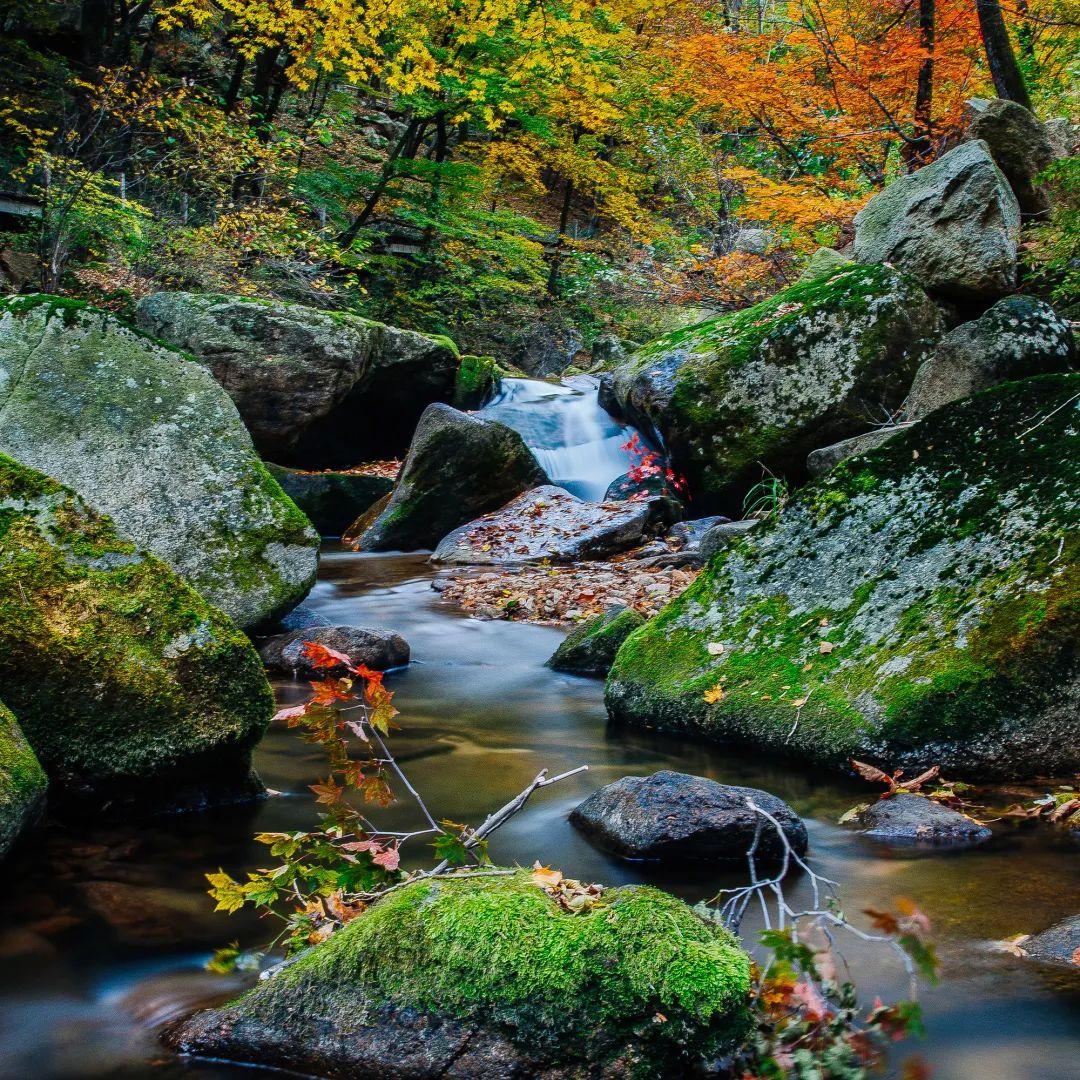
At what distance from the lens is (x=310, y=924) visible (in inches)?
103

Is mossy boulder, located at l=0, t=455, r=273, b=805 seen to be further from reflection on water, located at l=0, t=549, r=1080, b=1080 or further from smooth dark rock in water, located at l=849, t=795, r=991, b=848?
smooth dark rock in water, located at l=849, t=795, r=991, b=848

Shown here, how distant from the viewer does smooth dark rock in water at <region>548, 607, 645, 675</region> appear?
20.5ft

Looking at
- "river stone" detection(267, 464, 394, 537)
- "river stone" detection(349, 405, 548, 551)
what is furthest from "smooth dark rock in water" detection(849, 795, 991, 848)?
"river stone" detection(267, 464, 394, 537)

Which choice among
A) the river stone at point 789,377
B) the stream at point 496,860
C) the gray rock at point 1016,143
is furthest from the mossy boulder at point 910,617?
the gray rock at point 1016,143

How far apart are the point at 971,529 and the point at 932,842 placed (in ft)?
5.45

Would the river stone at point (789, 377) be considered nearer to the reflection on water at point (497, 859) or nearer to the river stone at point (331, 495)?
the river stone at point (331, 495)

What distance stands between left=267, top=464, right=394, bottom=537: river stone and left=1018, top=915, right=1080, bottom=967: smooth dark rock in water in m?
10.4

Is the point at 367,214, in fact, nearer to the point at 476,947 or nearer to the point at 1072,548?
the point at 1072,548

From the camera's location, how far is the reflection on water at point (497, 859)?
92.0 inches

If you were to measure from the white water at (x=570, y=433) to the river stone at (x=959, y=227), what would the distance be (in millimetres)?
4837

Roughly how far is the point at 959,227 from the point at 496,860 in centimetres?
829

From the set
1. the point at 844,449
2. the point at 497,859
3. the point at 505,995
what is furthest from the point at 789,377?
the point at 505,995

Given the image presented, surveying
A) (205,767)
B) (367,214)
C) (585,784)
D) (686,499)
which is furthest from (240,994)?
(367,214)

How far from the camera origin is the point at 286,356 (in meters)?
12.3
